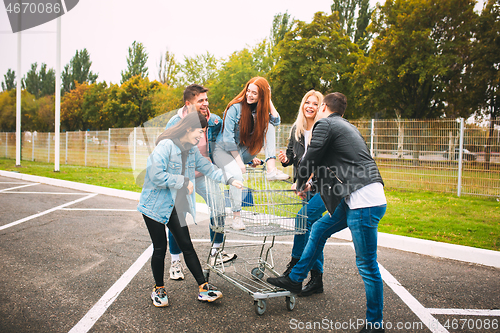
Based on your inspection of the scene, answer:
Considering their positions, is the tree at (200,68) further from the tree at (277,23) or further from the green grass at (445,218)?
the green grass at (445,218)

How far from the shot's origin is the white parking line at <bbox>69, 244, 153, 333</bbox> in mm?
2791

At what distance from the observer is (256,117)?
3787 mm

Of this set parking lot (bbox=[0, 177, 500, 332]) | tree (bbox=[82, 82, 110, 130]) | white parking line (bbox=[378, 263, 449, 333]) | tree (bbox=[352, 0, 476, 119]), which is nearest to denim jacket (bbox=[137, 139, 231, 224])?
parking lot (bbox=[0, 177, 500, 332])

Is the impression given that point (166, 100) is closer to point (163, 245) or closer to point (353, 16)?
point (353, 16)

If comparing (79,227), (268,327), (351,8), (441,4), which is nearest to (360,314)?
(268,327)

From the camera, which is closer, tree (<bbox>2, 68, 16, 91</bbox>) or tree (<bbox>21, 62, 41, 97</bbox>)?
tree (<bbox>2, 68, 16, 91</bbox>)

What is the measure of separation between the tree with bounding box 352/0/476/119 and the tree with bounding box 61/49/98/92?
177 ft

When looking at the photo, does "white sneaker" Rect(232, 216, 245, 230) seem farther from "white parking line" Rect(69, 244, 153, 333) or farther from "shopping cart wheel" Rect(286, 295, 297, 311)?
"white parking line" Rect(69, 244, 153, 333)

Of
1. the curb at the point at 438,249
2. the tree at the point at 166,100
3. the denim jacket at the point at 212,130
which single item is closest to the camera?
the denim jacket at the point at 212,130

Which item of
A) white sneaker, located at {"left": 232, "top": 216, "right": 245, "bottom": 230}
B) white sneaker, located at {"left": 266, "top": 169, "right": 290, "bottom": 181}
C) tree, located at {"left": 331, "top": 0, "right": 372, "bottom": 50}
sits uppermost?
tree, located at {"left": 331, "top": 0, "right": 372, "bottom": 50}

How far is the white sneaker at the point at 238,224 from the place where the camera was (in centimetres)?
325

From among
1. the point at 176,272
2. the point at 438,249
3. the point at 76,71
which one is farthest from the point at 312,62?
the point at 76,71

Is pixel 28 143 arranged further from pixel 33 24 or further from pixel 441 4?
pixel 441 4

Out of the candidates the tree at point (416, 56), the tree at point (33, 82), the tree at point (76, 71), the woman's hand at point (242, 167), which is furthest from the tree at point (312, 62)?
the tree at point (33, 82)
